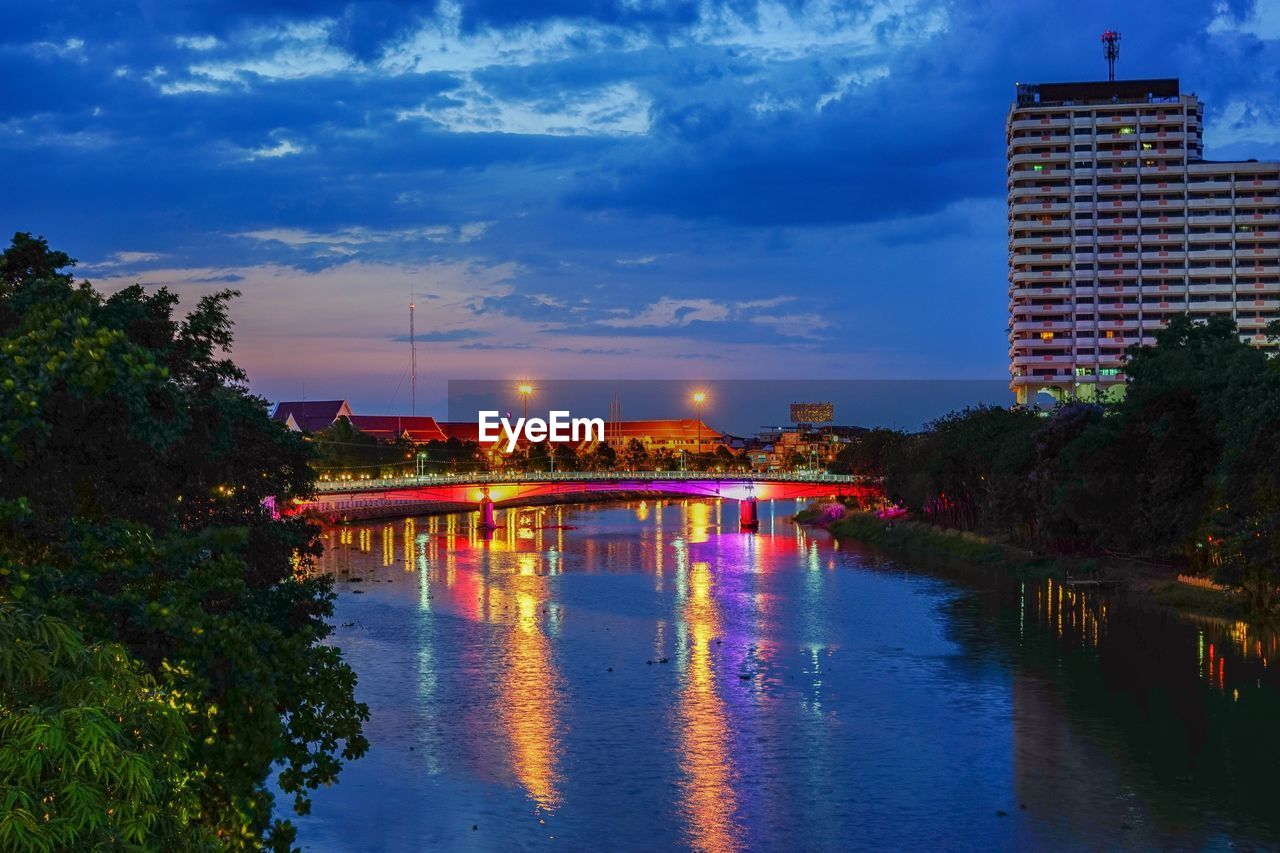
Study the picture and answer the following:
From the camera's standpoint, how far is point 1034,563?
78375 millimetres

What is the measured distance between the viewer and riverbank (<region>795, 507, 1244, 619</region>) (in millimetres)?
58794

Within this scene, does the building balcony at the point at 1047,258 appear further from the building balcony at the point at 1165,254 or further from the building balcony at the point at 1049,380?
the building balcony at the point at 1049,380

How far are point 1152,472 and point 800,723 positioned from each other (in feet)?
106

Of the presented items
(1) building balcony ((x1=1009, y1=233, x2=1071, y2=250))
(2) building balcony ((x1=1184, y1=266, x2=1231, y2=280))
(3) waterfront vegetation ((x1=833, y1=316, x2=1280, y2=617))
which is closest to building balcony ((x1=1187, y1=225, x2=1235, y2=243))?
(2) building balcony ((x1=1184, y1=266, x2=1231, y2=280))

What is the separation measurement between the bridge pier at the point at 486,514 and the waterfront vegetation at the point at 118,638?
10661 centimetres

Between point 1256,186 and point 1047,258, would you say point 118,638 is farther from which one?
point 1256,186

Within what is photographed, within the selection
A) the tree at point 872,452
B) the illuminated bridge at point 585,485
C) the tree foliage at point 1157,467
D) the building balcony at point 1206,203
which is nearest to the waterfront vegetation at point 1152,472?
the tree foliage at point 1157,467

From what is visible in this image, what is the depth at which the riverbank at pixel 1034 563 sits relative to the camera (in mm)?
58794

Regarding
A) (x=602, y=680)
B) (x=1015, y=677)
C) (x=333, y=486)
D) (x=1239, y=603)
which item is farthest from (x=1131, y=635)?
(x=333, y=486)

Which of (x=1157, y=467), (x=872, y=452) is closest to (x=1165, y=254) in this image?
(x=872, y=452)

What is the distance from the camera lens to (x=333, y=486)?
13238 centimetres

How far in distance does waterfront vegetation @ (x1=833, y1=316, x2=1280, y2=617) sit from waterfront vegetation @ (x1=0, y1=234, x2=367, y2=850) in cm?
3847

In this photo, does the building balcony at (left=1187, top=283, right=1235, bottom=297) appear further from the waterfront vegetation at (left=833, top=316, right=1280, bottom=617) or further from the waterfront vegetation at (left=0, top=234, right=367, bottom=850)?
the waterfront vegetation at (left=0, top=234, right=367, bottom=850)

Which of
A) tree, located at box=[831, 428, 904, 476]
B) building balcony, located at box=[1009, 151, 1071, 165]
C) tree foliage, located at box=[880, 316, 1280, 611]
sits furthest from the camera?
building balcony, located at box=[1009, 151, 1071, 165]
